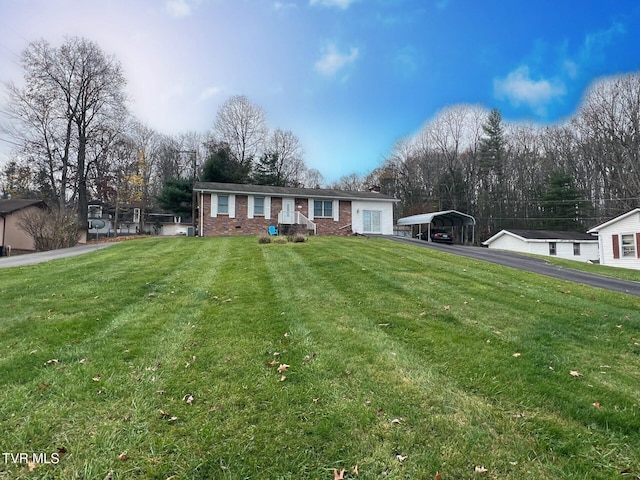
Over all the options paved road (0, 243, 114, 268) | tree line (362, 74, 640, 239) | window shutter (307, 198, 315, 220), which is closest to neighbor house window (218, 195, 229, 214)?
window shutter (307, 198, 315, 220)

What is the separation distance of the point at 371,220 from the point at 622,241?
15929 millimetres

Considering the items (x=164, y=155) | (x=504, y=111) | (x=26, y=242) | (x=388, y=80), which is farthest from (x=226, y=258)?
(x=504, y=111)

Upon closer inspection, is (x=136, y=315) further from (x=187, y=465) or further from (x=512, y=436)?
(x=512, y=436)

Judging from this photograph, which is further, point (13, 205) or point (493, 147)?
point (493, 147)

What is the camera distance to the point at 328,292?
6.93 meters

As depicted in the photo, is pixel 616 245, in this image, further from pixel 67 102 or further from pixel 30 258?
pixel 67 102

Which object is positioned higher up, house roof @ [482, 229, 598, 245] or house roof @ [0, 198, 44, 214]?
house roof @ [0, 198, 44, 214]

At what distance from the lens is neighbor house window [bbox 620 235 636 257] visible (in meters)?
20.8

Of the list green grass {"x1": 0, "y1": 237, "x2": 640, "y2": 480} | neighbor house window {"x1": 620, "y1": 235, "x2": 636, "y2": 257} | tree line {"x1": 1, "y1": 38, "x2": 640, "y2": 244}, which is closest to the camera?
green grass {"x1": 0, "y1": 237, "x2": 640, "y2": 480}

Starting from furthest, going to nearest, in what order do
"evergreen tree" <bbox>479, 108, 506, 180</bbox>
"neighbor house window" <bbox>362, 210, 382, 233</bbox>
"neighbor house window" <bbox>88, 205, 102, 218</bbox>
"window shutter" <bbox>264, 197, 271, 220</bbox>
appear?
"neighbor house window" <bbox>88, 205, 102, 218</bbox> → "evergreen tree" <bbox>479, 108, 506, 180</bbox> → "neighbor house window" <bbox>362, 210, 382, 233</bbox> → "window shutter" <bbox>264, 197, 271, 220</bbox>

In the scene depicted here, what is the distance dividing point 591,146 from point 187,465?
39.9m

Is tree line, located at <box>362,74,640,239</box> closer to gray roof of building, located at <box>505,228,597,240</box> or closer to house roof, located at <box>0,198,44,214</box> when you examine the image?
gray roof of building, located at <box>505,228,597,240</box>

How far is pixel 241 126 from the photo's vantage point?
3850cm

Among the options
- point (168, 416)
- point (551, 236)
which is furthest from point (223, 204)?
point (551, 236)
